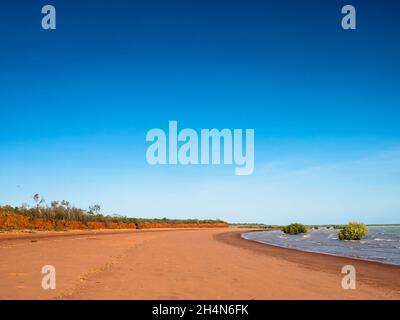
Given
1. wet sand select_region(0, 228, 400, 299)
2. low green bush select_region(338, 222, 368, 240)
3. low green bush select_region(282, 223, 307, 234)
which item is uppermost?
wet sand select_region(0, 228, 400, 299)

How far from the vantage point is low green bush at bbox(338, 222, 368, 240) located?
4581 centimetres

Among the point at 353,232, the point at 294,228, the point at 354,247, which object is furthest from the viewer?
the point at 294,228

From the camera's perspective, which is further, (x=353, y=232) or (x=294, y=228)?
(x=294, y=228)

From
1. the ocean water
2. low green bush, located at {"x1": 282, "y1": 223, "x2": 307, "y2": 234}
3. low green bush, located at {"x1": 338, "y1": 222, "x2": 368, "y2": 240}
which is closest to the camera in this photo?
the ocean water

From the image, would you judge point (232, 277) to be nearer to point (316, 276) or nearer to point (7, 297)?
point (316, 276)

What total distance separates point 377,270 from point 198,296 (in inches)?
415

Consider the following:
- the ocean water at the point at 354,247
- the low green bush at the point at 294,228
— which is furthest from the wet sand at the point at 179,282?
the low green bush at the point at 294,228

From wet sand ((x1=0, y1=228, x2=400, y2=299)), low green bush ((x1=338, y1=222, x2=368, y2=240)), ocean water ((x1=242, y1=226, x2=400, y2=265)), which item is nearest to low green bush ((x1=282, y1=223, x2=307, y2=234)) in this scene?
ocean water ((x1=242, y1=226, x2=400, y2=265))

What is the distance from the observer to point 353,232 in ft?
150

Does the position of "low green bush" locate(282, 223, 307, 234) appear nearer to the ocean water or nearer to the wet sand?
the ocean water

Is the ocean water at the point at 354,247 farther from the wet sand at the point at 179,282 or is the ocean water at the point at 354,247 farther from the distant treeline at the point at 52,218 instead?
the distant treeline at the point at 52,218

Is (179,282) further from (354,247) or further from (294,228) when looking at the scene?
(294,228)

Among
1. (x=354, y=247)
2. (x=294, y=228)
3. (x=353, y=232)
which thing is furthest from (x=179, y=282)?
(x=294, y=228)
